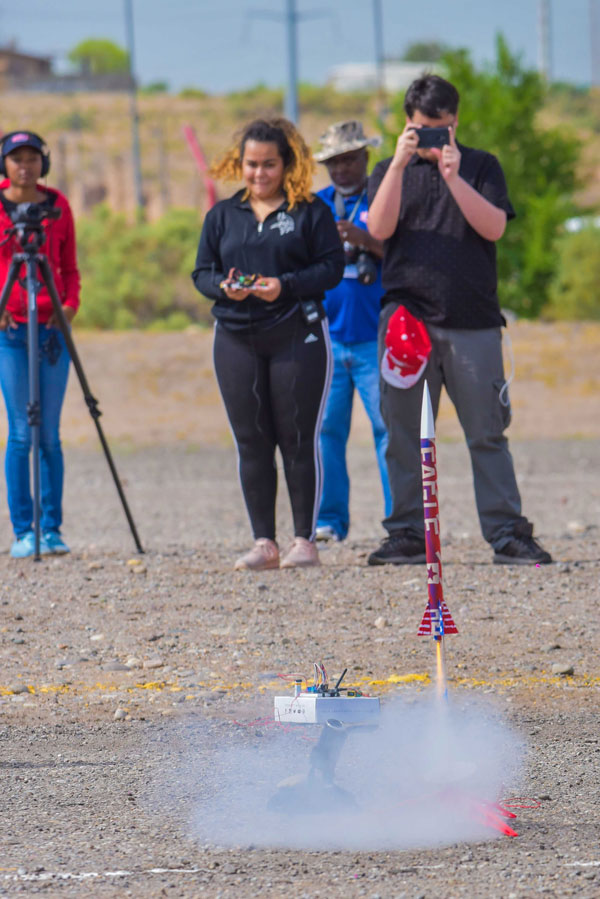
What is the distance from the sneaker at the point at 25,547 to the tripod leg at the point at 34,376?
0.37 meters

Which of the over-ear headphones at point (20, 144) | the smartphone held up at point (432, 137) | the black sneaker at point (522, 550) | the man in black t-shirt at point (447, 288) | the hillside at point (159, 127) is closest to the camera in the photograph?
the smartphone held up at point (432, 137)

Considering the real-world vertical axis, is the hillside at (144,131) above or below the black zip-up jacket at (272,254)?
above

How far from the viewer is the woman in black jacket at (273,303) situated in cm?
711

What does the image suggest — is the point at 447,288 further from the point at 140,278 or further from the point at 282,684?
the point at 140,278

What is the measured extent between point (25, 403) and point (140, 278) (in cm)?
2173

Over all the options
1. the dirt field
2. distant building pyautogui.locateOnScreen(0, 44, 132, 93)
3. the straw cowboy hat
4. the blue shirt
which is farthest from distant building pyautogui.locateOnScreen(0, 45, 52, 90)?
the dirt field

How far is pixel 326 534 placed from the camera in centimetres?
838

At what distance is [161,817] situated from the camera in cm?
422

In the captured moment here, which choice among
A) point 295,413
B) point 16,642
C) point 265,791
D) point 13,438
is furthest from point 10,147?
point 265,791

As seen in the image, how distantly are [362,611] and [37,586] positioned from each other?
5.56ft

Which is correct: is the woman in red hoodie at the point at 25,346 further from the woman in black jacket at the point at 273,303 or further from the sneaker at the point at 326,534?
the sneaker at the point at 326,534

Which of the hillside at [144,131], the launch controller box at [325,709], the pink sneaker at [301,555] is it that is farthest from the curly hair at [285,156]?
the hillside at [144,131]

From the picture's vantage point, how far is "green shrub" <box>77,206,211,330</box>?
2786 cm

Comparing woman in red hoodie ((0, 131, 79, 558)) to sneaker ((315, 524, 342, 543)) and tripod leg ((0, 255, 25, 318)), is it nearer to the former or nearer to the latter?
tripod leg ((0, 255, 25, 318))
